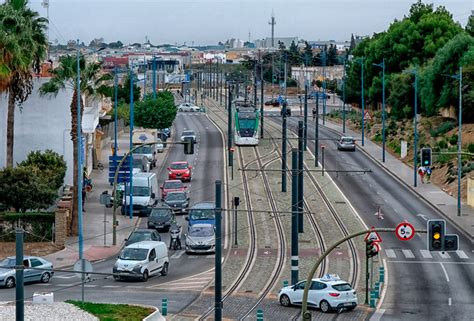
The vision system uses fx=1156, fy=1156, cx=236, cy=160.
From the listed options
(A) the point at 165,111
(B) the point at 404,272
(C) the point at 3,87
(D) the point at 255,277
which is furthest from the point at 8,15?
(A) the point at 165,111

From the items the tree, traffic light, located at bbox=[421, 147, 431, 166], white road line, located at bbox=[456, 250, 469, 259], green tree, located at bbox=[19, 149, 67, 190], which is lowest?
white road line, located at bbox=[456, 250, 469, 259]

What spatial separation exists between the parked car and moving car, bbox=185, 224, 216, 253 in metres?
5.67

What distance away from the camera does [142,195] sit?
68875mm

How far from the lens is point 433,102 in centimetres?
10194

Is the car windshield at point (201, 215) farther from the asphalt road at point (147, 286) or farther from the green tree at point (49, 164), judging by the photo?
the green tree at point (49, 164)

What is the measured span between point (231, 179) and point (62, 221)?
2527cm

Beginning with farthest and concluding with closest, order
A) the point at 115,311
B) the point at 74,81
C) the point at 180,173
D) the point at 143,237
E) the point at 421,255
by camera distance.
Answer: the point at 180,173 < the point at 74,81 < the point at 421,255 < the point at 143,237 < the point at 115,311

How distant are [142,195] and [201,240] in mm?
13338

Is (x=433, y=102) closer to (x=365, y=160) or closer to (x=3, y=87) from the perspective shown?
(x=365, y=160)

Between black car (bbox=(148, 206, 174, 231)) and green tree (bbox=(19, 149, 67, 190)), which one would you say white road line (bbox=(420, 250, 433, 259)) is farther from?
green tree (bbox=(19, 149, 67, 190))

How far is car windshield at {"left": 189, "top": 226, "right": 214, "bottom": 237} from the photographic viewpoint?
5666 cm

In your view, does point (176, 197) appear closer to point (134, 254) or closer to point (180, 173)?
point (180, 173)

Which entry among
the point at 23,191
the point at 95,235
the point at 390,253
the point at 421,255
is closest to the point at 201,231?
the point at 95,235

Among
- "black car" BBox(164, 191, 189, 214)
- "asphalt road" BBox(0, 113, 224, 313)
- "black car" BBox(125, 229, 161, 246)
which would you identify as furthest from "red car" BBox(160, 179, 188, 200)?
"black car" BBox(125, 229, 161, 246)
